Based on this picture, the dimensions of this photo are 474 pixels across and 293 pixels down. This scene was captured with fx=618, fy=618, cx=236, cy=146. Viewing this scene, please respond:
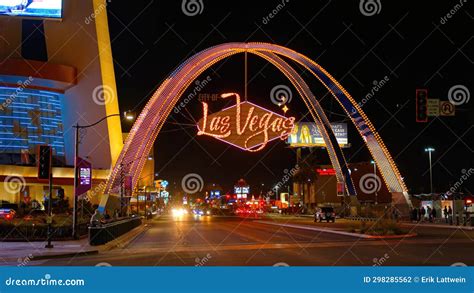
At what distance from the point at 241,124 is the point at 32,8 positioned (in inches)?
1111

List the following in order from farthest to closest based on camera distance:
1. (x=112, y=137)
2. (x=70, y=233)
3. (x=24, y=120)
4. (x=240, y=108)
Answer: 1. (x=112, y=137)
2. (x=24, y=120)
3. (x=240, y=108)
4. (x=70, y=233)

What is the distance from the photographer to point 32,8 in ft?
228

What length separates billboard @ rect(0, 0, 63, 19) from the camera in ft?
221

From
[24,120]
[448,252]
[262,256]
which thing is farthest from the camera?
[24,120]

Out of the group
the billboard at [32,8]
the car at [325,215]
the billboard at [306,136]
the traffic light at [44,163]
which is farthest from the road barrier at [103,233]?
the billboard at [306,136]

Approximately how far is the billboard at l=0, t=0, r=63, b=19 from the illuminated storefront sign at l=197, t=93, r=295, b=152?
78.4 ft

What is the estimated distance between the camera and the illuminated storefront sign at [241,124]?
6059 cm

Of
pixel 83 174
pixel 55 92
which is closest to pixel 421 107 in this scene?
pixel 83 174

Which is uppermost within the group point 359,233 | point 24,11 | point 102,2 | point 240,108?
point 102,2

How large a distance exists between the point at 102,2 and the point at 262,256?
74.9 m

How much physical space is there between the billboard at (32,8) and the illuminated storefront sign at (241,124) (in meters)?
23.9
